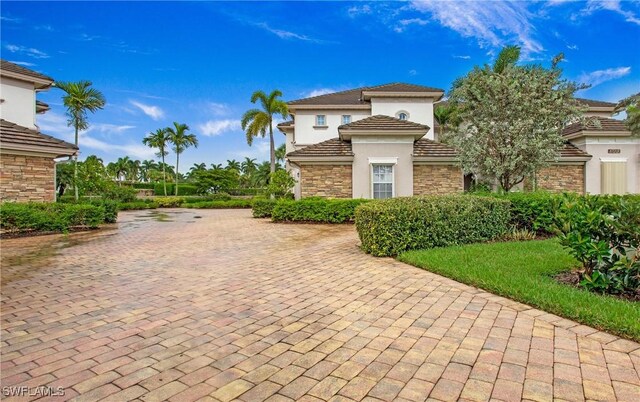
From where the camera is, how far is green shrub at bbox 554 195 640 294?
4.34 metres

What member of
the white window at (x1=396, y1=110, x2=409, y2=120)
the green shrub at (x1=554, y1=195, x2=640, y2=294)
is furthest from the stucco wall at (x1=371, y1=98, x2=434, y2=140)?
the green shrub at (x1=554, y1=195, x2=640, y2=294)

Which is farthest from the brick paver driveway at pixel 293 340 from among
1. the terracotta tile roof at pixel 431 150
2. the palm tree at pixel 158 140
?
the palm tree at pixel 158 140

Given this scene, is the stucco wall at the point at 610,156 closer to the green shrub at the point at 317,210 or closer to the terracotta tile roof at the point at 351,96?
the terracotta tile roof at the point at 351,96

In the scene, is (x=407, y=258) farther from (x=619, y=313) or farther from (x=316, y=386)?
(x=316, y=386)

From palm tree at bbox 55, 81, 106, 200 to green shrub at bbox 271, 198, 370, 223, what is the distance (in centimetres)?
1903

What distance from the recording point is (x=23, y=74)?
14828mm

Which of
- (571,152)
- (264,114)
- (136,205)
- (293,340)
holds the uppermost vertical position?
(264,114)

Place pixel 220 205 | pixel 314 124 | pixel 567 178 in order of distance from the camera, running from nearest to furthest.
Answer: pixel 567 178
pixel 314 124
pixel 220 205

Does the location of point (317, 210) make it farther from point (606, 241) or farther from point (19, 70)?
point (19, 70)

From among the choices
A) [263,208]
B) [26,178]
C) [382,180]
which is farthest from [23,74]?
[382,180]

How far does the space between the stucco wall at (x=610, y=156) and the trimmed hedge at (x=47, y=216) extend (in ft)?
78.8

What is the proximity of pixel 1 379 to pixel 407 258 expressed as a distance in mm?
6069

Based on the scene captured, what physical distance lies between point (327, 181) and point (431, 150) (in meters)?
5.41

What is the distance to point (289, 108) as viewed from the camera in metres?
26.6
